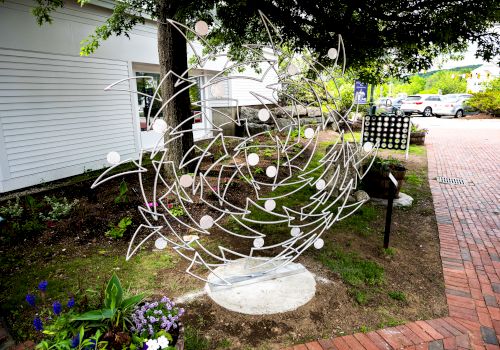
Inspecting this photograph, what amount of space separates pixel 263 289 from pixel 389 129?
650 centimetres

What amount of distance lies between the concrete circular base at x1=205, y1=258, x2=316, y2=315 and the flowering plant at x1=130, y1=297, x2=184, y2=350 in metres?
0.70

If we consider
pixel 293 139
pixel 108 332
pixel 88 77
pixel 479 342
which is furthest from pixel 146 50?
pixel 479 342

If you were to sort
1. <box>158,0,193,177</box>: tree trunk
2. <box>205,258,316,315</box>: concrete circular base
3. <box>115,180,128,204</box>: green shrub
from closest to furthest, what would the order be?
1. <box>205,258,316,315</box>: concrete circular base
2. <box>115,180,128,204</box>: green shrub
3. <box>158,0,193,177</box>: tree trunk

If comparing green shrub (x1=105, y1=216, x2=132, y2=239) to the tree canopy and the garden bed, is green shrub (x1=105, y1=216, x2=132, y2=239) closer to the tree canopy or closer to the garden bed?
the garden bed

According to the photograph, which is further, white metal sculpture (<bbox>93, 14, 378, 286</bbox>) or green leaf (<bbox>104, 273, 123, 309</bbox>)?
white metal sculpture (<bbox>93, 14, 378, 286</bbox>)

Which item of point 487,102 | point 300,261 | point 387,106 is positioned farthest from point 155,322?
point 487,102

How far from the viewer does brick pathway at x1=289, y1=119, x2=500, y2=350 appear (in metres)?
2.61

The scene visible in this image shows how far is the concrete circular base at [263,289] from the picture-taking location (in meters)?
3.01

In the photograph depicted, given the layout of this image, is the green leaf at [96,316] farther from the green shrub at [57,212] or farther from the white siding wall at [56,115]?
the white siding wall at [56,115]

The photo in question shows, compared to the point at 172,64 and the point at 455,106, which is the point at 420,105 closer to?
the point at 455,106

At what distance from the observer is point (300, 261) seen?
12.6ft

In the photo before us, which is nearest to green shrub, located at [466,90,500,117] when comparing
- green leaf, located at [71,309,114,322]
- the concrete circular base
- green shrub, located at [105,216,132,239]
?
the concrete circular base

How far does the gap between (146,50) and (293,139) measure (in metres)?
5.32

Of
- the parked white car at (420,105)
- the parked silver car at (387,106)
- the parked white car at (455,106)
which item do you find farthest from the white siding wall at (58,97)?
the parked white car at (455,106)
